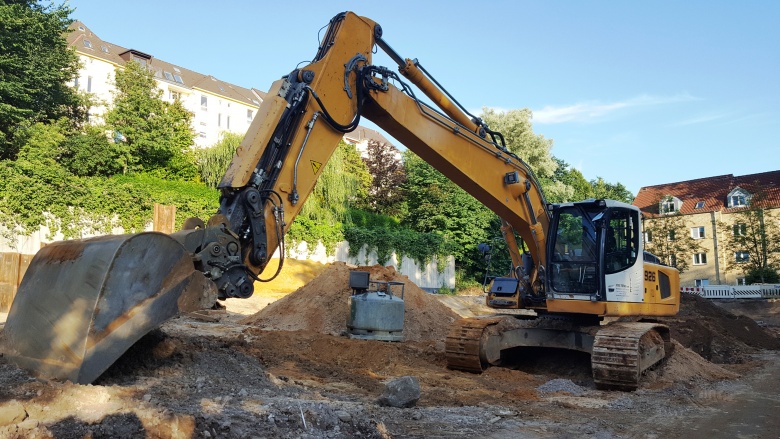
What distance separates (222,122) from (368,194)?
25.8 meters

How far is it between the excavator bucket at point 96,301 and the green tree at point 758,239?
3604cm

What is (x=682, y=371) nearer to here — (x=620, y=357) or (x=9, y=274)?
(x=620, y=357)

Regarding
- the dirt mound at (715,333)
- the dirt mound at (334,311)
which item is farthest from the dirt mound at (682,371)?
the dirt mound at (334,311)

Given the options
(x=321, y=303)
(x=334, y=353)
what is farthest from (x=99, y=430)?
(x=321, y=303)

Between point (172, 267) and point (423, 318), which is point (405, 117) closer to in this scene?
point (172, 267)

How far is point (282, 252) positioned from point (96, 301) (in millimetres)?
2116

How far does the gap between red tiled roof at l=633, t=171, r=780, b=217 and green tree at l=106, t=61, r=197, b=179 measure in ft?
103

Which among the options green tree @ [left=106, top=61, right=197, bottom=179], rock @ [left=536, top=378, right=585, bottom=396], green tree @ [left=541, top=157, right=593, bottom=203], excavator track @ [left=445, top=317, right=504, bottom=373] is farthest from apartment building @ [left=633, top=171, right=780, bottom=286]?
rock @ [left=536, top=378, right=585, bottom=396]

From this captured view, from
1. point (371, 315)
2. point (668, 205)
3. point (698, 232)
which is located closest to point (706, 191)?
point (698, 232)

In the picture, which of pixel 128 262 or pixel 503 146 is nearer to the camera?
pixel 128 262

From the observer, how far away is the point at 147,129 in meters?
32.6

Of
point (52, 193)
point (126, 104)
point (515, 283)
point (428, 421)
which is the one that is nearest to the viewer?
point (428, 421)

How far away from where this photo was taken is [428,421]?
5.62 meters

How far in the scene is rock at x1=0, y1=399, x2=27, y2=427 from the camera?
12.4ft
